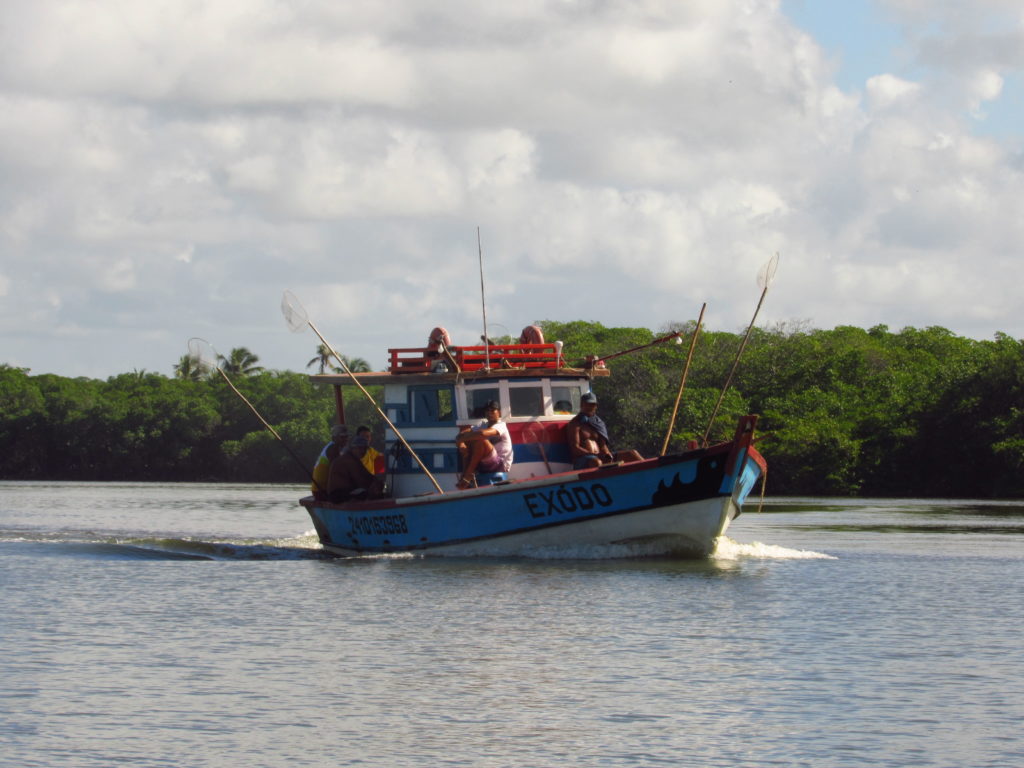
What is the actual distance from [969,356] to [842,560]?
43.7 meters

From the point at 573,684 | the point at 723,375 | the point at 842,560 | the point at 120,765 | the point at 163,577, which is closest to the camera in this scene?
the point at 120,765

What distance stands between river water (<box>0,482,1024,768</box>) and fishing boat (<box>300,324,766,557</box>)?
0.44 meters

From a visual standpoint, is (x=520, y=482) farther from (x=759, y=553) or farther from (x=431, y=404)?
(x=759, y=553)

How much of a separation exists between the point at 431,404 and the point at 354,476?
5.18 ft

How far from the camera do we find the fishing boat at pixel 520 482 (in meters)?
21.4

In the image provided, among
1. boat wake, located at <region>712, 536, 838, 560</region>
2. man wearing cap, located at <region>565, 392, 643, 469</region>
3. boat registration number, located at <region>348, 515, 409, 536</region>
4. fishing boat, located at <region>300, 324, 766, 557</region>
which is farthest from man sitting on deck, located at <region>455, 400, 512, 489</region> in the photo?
boat wake, located at <region>712, 536, 838, 560</region>

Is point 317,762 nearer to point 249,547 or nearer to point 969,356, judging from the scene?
point 249,547

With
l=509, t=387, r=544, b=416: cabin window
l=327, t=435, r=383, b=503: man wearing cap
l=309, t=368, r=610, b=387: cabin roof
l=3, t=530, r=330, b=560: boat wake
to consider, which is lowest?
l=3, t=530, r=330, b=560: boat wake

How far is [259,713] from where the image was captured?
39.3ft

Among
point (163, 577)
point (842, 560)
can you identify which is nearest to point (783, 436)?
point (842, 560)

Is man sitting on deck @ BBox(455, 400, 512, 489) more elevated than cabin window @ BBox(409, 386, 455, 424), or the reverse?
cabin window @ BBox(409, 386, 455, 424)

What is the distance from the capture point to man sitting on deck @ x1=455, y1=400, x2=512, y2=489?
22.5 metres

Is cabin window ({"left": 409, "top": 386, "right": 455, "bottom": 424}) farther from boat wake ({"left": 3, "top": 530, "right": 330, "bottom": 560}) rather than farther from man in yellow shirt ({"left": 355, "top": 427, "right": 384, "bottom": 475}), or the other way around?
boat wake ({"left": 3, "top": 530, "right": 330, "bottom": 560})

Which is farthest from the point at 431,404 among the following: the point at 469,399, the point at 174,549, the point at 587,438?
the point at 174,549
